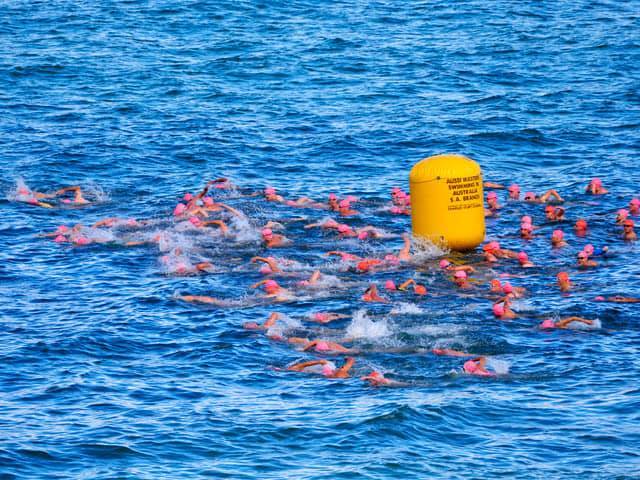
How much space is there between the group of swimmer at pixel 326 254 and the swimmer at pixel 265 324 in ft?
0.07

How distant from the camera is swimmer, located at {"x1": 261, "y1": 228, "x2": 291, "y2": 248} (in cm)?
2456

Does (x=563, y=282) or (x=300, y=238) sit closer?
(x=563, y=282)

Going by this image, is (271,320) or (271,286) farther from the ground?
(271,286)

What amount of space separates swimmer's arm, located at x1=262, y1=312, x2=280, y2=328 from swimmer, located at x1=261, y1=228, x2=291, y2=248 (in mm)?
5069

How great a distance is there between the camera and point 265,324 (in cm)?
1942

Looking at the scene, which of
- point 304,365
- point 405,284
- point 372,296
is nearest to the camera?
point 304,365

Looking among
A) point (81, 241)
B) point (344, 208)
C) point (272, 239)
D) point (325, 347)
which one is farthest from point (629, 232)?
point (81, 241)

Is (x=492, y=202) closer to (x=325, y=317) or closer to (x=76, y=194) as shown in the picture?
(x=325, y=317)

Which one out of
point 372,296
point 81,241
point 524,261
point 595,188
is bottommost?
point 372,296

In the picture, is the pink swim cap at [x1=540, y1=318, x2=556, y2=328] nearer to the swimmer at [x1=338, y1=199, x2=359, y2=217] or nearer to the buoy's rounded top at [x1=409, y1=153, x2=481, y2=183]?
the buoy's rounded top at [x1=409, y1=153, x2=481, y2=183]

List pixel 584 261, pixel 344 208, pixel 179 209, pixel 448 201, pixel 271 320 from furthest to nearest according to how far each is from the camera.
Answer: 1. pixel 344 208
2. pixel 179 209
3. pixel 584 261
4. pixel 448 201
5. pixel 271 320

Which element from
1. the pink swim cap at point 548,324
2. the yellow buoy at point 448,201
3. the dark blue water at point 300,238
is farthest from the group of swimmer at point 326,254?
the yellow buoy at point 448,201

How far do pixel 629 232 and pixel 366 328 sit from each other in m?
8.49

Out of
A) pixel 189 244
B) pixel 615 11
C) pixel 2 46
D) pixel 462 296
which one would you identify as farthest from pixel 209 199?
pixel 615 11
